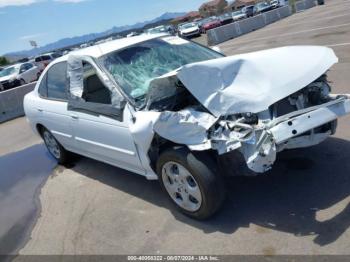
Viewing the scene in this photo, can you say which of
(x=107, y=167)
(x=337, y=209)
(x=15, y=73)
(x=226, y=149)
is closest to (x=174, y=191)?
(x=226, y=149)

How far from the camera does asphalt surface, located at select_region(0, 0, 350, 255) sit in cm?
341

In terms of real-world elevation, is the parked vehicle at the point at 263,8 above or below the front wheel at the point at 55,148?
below

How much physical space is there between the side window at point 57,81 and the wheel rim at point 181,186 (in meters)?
2.19

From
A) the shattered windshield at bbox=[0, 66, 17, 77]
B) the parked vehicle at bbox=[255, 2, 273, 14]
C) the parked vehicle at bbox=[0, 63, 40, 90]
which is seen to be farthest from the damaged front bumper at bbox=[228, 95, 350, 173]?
the parked vehicle at bbox=[255, 2, 273, 14]

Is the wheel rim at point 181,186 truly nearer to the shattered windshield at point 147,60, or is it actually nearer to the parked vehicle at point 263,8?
the shattered windshield at point 147,60

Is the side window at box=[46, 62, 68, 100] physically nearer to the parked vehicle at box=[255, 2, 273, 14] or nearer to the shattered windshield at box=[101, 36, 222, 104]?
the shattered windshield at box=[101, 36, 222, 104]

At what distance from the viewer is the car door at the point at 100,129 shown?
4266 millimetres

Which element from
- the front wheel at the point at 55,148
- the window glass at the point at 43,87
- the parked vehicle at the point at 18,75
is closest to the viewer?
the window glass at the point at 43,87

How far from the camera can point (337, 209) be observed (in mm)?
3568

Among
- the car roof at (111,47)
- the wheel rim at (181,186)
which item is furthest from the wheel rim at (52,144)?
the wheel rim at (181,186)

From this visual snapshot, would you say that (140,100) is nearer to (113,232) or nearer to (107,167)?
(113,232)

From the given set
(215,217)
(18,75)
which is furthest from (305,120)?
(18,75)

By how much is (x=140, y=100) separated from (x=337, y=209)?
2227 millimetres

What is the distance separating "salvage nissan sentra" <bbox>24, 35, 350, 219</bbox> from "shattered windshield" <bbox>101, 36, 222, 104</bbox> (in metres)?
0.01
